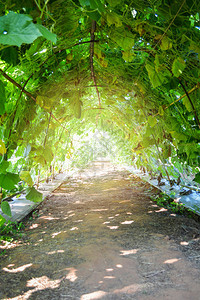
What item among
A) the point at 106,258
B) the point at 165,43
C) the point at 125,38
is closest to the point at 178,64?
the point at 165,43

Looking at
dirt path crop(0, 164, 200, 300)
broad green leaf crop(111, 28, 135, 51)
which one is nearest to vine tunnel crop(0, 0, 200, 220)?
broad green leaf crop(111, 28, 135, 51)

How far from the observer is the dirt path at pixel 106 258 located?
1.65 m

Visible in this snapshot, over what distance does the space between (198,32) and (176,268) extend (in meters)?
1.58

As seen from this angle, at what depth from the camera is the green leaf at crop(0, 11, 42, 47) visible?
408 mm

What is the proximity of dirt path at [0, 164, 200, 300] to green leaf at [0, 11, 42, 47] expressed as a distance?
1.58 meters

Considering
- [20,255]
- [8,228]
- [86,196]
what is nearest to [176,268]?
[20,255]

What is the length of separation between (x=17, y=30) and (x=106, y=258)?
6.56 ft

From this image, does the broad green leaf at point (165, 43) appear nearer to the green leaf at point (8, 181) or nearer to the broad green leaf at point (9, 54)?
the broad green leaf at point (9, 54)

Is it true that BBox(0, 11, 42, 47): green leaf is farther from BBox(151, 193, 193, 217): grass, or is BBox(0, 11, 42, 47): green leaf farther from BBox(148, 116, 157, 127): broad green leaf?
BBox(151, 193, 193, 217): grass

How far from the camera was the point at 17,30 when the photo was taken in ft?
1.38

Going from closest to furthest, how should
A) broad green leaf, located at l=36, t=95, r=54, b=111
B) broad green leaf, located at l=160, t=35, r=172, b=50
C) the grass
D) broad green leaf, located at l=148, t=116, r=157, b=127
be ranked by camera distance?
broad green leaf, located at l=160, t=35, r=172, b=50
broad green leaf, located at l=36, t=95, r=54, b=111
broad green leaf, located at l=148, t=116, r=157, b=127
the grass

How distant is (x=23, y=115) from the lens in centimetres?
199

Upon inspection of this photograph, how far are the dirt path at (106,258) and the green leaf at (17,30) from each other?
1583 millimetres

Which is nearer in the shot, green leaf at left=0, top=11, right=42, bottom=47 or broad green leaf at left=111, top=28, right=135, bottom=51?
green leaf at left=0, top=11, right=42, bottom=47
